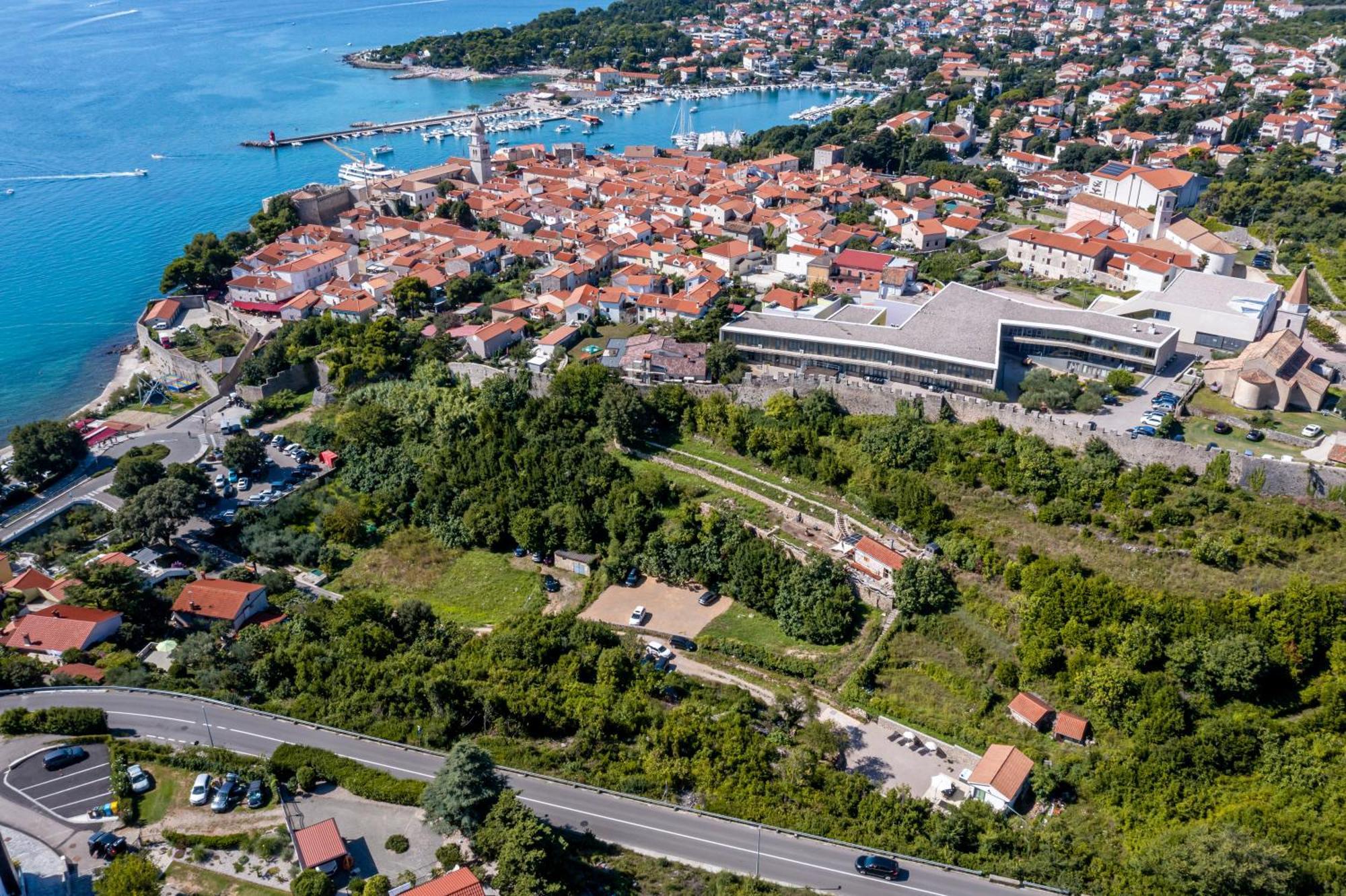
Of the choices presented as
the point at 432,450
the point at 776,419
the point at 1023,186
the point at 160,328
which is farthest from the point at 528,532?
the point at 1023,186

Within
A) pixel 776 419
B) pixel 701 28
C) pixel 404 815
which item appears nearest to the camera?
A: pixel 404 815

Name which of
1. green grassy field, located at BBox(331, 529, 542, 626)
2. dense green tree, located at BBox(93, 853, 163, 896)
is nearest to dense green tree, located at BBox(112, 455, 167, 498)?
green grassy field, located at BBox(331, 529, 542, 626)

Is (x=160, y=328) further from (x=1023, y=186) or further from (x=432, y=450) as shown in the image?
(x=1023, y=186)

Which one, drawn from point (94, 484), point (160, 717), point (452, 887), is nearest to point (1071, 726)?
point (452, 887)

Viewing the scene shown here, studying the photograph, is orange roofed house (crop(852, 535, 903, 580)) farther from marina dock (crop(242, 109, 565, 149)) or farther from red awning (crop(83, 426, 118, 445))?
marina dock (crop(242, 109, 565, 149))

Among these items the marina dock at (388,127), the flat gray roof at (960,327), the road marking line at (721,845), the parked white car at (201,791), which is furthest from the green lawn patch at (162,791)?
the marina dock at (388,127)

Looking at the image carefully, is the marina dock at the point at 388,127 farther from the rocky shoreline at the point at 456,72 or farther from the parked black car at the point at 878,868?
the parked black car at the point at 878,868
